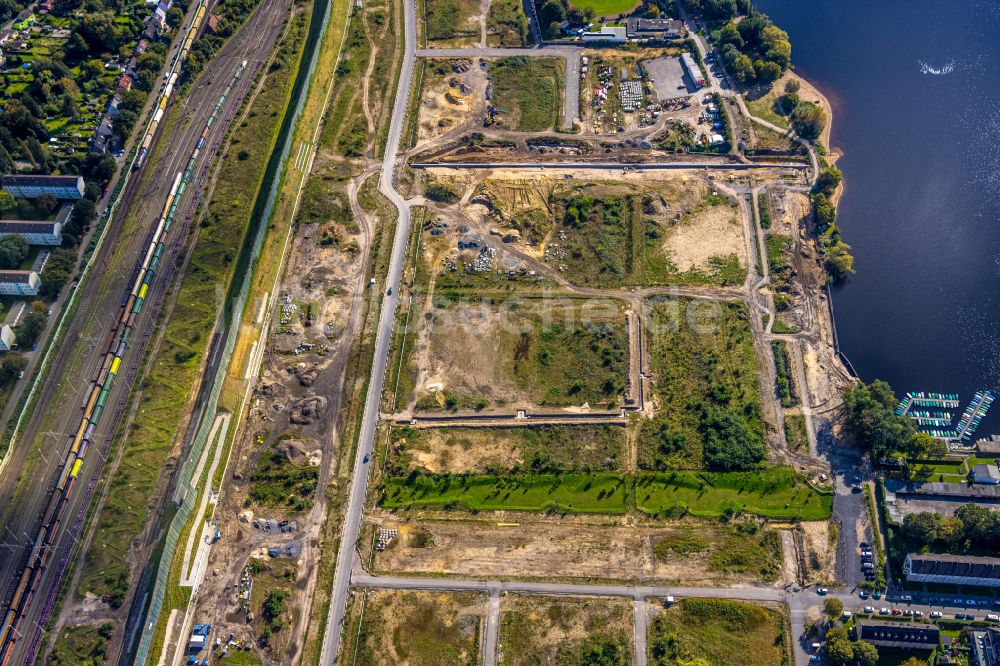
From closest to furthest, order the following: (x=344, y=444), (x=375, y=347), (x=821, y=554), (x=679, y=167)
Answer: (x=821, y=554) → (x=344, y=444) → (x=375, y=347) → (x=679, y=167)

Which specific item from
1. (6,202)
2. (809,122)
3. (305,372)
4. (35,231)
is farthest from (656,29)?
(6,202)

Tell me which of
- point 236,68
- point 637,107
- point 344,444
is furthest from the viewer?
point 236,68

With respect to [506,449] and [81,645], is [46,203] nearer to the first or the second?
[81,645]

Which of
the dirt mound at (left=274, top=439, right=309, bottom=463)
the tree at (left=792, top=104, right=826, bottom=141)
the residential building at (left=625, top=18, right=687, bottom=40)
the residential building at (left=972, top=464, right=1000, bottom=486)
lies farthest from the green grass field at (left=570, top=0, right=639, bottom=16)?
the dirt mound at (left=274, top=439, right=309, bottom=463)

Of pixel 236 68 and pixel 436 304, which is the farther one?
pixel 236 68

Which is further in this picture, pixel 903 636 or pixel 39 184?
pixel 39 184

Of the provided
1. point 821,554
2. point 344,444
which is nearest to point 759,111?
point 821,554

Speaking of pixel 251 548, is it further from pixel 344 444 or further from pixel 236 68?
pixel 236 68
